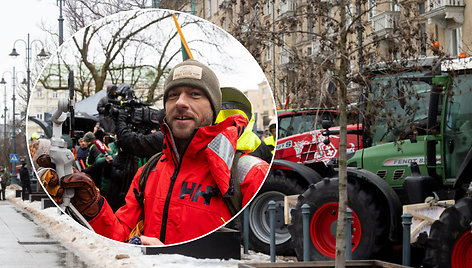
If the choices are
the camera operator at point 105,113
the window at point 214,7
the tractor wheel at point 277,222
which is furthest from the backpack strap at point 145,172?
the tractor wheel at point 277,222

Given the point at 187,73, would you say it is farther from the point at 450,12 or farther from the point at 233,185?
the point at 450,12

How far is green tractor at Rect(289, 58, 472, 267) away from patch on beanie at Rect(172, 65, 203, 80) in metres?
5.49

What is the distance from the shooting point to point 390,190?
8.17 meters

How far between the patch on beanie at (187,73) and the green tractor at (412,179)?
18.0 ft

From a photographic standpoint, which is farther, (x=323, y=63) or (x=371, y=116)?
(x=371, y=116)

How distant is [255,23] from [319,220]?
11.7 ft

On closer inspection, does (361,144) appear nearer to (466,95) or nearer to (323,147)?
(323,147)

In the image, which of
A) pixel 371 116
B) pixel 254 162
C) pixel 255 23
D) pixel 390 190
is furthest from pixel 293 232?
pixel 254 162

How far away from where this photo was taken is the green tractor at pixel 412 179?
7184mm

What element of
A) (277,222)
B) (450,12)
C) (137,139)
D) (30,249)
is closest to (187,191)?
(137,139)

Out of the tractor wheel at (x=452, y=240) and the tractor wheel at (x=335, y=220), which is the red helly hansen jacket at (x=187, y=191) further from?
the tractor wheel at (x=335, y=220)

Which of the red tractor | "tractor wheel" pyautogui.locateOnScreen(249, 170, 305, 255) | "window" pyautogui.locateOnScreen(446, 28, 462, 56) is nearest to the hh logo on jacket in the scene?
the red tractor

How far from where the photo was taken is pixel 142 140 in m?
1.36

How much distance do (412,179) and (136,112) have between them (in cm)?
705
